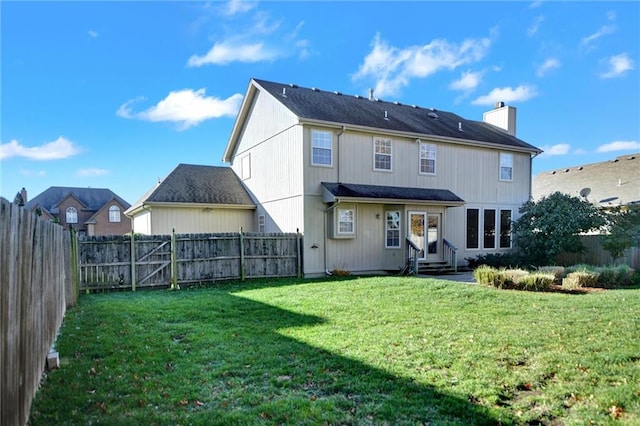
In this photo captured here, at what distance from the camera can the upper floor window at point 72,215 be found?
3859cm

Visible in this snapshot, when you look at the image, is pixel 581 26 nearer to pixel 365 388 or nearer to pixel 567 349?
pixel 567 349

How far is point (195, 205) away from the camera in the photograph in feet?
53.5

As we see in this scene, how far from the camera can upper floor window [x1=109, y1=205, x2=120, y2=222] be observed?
127 feet

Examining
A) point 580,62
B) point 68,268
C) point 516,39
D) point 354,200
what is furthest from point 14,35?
point 580,62

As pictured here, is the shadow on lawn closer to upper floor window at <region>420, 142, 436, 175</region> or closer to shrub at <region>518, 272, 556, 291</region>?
shrub at <region>518, 272, 556, 291</region>

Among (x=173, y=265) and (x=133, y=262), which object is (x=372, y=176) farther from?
(x=133, y=262)

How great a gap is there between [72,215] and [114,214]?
4455mm

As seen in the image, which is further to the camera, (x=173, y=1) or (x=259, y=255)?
(x=259, y=255)

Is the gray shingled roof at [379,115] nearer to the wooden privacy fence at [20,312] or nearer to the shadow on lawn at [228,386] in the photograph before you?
the shadow on lawn at [228,386]

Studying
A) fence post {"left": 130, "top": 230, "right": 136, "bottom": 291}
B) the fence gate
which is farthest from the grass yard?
the fence gate

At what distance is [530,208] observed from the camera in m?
16.6

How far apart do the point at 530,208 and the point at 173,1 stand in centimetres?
1597

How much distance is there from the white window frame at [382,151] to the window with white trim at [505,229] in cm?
680

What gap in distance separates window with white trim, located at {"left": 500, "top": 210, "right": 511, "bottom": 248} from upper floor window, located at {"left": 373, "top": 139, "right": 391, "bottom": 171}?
6.88 m
